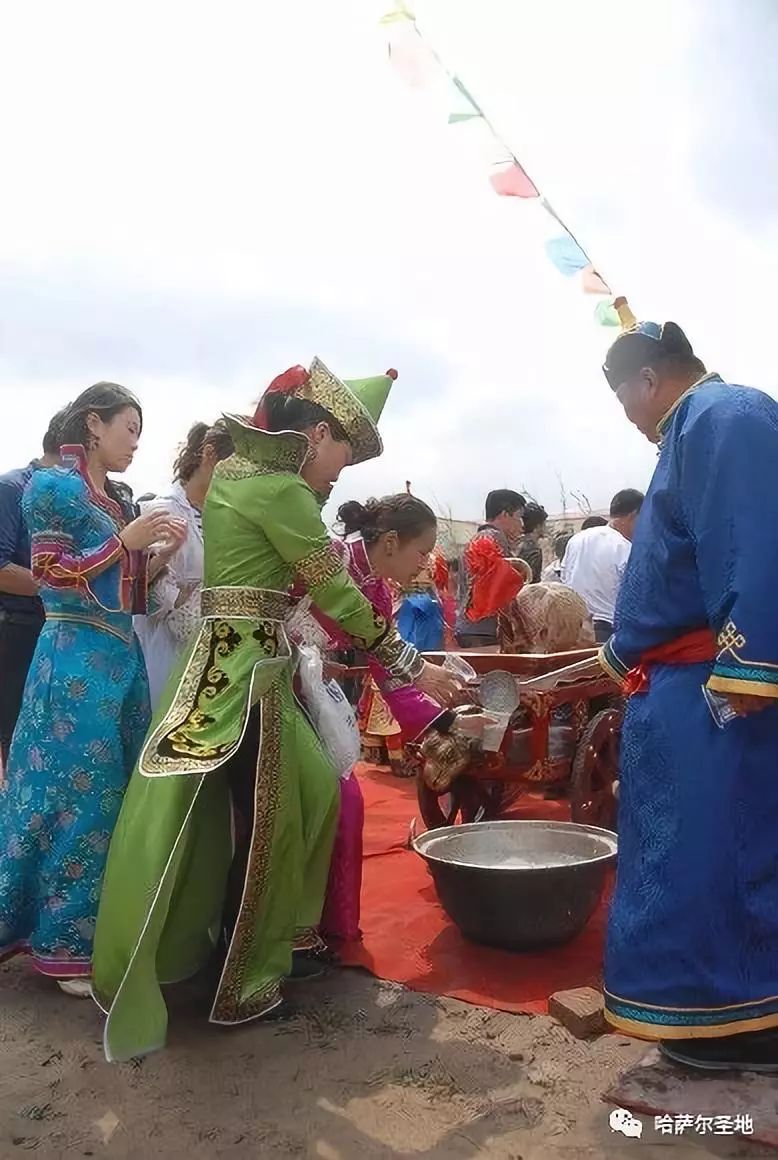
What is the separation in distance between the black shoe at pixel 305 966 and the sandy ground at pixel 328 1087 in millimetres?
181

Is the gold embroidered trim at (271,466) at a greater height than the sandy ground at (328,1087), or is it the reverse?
the gold embroidered trim at (271,466)

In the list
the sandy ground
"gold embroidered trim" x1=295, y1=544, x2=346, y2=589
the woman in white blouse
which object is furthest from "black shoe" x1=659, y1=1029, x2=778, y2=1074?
the woman in white blouse

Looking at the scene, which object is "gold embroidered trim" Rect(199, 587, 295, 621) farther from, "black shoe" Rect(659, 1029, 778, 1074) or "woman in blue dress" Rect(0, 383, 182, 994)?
"black shoe" Rect(659, 1029, 778, 1074)

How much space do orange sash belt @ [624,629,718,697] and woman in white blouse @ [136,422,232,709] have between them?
1.79 meters

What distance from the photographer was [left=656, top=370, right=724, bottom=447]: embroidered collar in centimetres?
269

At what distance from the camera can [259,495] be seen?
9.83 ft

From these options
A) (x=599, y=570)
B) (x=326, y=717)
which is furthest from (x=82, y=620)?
(x=599, y=570)

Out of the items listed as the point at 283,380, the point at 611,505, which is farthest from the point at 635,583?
the point at 611,505

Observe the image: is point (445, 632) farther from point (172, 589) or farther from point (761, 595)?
point (761, 595)

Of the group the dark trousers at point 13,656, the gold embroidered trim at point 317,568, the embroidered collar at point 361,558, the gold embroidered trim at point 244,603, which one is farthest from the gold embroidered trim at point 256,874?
the dark trousers at point 13,656

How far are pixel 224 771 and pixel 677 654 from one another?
1387 millimetres

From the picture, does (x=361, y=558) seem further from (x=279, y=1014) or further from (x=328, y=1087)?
(x=328, y=1087)

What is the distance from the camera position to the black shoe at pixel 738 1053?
253 centimetres

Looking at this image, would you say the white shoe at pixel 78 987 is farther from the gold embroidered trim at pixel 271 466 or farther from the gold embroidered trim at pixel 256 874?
the gold embroidered trim at pixel 271 466
